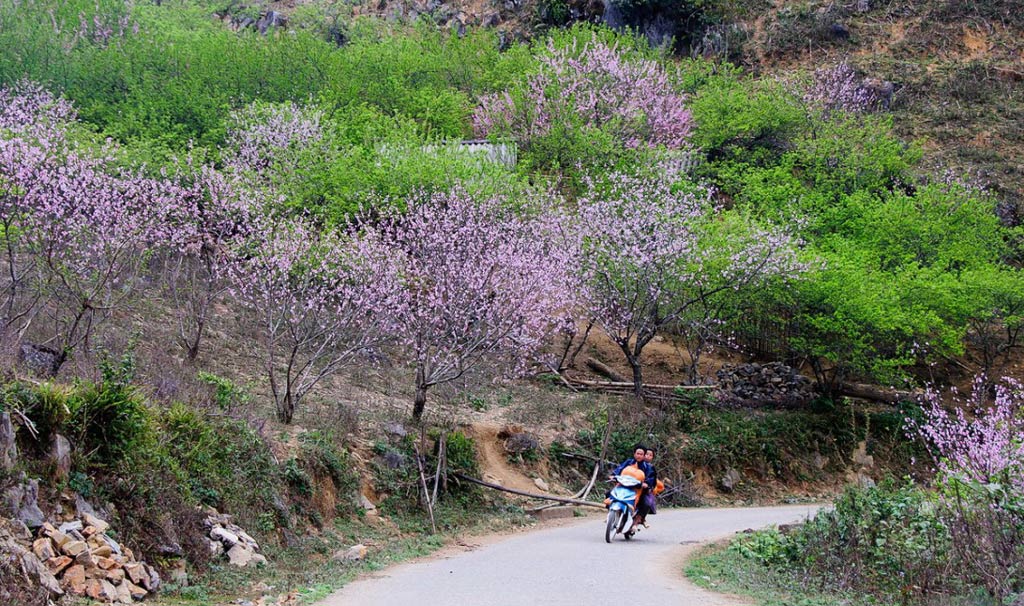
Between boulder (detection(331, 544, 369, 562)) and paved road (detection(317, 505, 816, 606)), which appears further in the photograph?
boulder (detection(331, 544, 369, 562))

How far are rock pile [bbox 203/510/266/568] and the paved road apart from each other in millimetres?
1624

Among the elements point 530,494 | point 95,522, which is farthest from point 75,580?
point 530,494

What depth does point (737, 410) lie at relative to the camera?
82.4ft

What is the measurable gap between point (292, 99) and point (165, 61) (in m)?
5.40

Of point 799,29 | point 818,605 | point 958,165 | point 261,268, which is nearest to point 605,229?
point 261,268

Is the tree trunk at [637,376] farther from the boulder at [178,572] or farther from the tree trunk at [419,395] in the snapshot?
the boulder at [178,572]

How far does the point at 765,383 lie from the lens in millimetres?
27031

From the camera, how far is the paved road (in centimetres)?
845

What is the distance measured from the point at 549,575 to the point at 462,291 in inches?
378

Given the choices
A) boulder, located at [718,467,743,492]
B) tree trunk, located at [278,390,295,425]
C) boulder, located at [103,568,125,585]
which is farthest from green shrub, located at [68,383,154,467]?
boulder, located at [718,467,743,492]

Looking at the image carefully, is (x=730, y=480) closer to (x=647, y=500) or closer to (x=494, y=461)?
(x=494, y=461)

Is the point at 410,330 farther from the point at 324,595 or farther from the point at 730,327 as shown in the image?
the point at 730,327

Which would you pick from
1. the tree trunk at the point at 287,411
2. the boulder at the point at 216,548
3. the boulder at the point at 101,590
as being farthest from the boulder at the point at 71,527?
the tree trunk at the point at 287,411

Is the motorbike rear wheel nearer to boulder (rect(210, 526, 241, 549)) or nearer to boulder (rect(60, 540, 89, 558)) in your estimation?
boulder (rect(210, 526, 241, 549))
